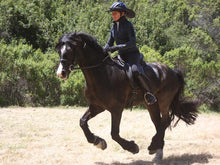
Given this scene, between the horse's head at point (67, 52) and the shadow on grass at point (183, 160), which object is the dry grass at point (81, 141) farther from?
the horse's head at point (67, 52)

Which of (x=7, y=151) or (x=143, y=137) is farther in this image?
(x=143, y=137)

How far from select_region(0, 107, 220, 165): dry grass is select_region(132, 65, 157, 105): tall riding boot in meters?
1.16

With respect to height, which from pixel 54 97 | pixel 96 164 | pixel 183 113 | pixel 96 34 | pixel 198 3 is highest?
pixel 198 3

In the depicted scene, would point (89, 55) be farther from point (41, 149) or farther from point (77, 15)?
point (77, 15)

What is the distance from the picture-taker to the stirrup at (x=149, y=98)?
537 centimetres

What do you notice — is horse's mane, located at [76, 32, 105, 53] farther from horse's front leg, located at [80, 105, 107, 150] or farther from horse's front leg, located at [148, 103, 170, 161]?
horse's front leg, located at [148, 103, 170, 161]

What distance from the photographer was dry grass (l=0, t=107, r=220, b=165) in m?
5.46

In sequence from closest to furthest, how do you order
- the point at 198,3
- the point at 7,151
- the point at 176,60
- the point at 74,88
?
1. the point at 7,151
2. the point at 74,88
3. the point at 176,60
4. the point at 198,3

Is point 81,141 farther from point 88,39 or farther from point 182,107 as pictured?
point 88,39

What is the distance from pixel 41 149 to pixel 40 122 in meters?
2.97

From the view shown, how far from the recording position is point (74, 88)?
12453 millimetres

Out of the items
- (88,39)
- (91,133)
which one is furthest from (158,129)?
(88,39)

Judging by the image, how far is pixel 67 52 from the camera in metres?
4.41

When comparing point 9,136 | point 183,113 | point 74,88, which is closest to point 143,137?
point 183,113
